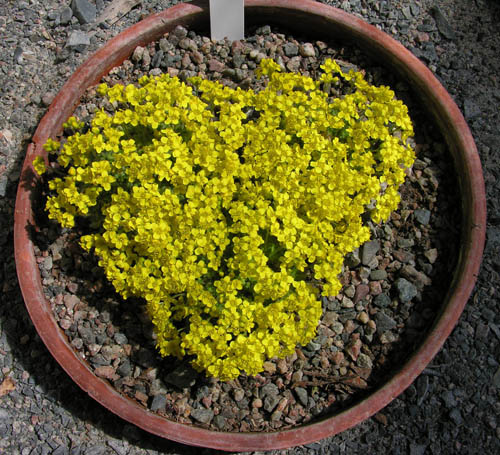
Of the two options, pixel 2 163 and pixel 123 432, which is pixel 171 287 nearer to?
pixel 123 432

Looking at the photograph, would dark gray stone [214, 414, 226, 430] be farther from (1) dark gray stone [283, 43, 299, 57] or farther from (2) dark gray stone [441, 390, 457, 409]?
(1) dark gray stone [283, 43, 299, 57]

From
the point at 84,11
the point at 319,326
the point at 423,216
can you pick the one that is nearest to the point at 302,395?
the point at 319,326

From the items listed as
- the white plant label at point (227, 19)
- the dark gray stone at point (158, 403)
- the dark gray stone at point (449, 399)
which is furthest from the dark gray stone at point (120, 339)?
the white plant label at point (227, 19)

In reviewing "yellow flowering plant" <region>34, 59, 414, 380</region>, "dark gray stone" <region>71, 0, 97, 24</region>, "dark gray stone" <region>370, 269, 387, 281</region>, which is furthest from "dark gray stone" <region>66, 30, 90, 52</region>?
"dark gray stone" <region>370, 269, 387, 281</region>

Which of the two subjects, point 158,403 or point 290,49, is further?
point 290,49

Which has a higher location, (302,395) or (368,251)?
(368,251)

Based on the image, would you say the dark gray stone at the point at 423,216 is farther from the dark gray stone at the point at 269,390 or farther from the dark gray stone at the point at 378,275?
the dark gray stone at the point at 269,390

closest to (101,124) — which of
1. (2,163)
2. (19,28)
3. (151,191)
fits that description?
(151,191)

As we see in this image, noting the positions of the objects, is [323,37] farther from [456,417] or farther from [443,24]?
[456,417]
